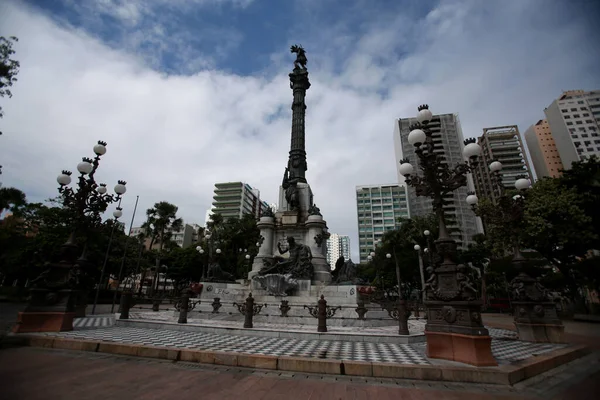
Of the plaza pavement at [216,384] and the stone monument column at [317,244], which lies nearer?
the plaza pavement at [216,384]

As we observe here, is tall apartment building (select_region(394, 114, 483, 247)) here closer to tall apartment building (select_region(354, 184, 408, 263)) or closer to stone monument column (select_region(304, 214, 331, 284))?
tall apartment building (select_region(354, 184, 408, 263))

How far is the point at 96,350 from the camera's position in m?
6.45

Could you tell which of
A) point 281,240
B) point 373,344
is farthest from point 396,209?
point 373,344

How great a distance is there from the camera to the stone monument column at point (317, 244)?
16.0 metres

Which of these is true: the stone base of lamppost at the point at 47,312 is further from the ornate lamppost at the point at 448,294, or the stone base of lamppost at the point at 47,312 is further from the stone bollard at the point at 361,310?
the ornate lamppost at the point at 448,294

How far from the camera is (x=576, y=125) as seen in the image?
10.6 m

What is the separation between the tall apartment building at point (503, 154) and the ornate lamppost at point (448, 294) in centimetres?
7416

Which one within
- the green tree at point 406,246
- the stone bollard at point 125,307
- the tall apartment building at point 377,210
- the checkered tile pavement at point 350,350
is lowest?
the checkered tile pavement at point 350,350

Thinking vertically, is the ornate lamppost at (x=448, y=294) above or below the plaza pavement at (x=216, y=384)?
above

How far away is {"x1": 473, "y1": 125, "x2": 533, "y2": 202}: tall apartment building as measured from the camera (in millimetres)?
71250

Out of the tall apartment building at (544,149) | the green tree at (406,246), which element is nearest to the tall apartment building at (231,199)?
the green tree at (406,246)

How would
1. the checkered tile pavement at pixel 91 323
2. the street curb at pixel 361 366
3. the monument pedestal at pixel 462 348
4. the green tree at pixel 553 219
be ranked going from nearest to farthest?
the street curb at pixel 361 366 < the monument pedestal at pixel 462 348 < the checkered tile pavement at pixel 91 323 < the green tree at pixel 553 219

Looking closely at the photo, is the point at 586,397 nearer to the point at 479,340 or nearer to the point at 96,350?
the point at 479,340

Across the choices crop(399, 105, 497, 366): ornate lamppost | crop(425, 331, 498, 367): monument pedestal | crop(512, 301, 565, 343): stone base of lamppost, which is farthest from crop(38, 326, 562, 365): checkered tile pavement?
crop(512, 301, 565, 343): stone base of lamppost
